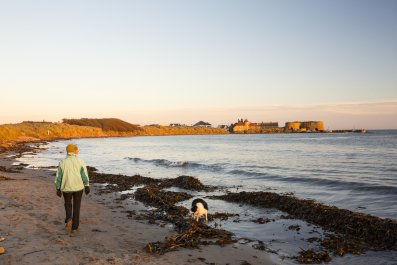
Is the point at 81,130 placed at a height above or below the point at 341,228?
above

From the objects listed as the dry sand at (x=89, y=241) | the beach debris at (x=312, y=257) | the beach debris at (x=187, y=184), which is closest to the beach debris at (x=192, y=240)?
the dry sand at (x=89, y=241)

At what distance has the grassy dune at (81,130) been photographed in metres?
78.0

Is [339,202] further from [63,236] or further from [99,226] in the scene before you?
[63,236]

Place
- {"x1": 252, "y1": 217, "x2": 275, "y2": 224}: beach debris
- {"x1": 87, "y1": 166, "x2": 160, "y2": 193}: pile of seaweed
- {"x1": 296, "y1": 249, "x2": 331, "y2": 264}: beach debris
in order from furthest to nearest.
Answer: {"x1": 87, "y1": 166, "x2": 160, "y2": 193}: pile of seaweed
{"x1": 252, "y1": 217, "x2": 275, "y2": 224}: beach debris
{"x1": 296, "y1": 249, "x2": 331, "y2": 264}: beach debris

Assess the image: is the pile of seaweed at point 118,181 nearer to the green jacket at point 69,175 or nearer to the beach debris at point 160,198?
the beach debris at point 160,198

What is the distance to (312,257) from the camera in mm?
7012

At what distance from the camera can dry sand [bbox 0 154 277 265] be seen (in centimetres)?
614

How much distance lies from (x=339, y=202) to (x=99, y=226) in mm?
9587

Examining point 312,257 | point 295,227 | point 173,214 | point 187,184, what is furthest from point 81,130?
point 312,257

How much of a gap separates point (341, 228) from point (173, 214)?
504 cm

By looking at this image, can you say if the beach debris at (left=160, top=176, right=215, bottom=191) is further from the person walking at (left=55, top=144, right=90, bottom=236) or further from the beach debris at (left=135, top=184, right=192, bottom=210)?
the person walking at (left=55, top=144, right=90, bottom=236)

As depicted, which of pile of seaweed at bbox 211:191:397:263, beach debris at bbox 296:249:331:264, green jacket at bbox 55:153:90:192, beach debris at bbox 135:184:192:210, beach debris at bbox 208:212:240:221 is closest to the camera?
beach debris at bbox 296:249:331:264

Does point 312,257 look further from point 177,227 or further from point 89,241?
point 89,241

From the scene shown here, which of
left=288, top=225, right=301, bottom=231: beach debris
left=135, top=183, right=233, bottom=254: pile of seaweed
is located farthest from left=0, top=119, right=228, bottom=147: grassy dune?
left=288, top=225, right=301, bottom=231: beach debris
